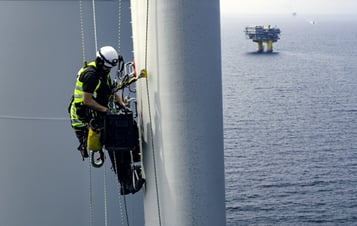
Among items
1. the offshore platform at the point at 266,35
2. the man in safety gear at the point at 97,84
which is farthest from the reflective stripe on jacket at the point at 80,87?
the offshore platform at the point at 266,35

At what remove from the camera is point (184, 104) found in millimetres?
3568

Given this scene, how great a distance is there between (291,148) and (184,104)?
43.2 m

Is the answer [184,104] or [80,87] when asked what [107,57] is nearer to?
[80,87]

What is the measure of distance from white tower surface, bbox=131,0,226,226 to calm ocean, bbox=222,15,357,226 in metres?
29.1

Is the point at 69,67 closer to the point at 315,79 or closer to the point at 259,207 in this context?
the point at 259,207

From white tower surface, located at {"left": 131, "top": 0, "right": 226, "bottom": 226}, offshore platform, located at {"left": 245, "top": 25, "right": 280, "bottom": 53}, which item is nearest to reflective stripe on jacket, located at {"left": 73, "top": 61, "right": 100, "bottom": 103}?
white tower surface, located at {"left": 131, "top": 0, "right": 226, "bottom": 226}

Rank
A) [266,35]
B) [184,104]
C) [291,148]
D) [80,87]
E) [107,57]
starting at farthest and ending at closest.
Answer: [266,35]
[291,148]
[80,87]
[107,57]
[184,104]

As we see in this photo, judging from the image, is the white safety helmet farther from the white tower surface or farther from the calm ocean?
the calm ocean

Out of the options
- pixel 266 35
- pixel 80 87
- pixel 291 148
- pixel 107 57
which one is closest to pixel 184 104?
pixel 107 57

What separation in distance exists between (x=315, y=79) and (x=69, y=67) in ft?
230

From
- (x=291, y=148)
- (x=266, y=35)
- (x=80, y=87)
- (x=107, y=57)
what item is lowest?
(x=291, y=148)

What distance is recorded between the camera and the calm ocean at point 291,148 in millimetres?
34906

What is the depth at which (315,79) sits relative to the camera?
7406 centimetres

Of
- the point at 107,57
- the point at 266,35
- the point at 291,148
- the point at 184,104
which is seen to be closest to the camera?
the point at 184,104
